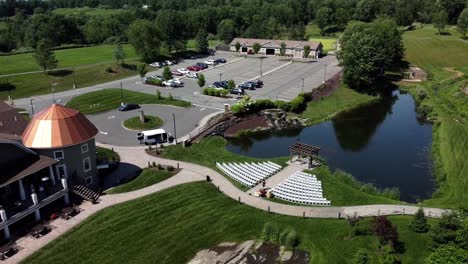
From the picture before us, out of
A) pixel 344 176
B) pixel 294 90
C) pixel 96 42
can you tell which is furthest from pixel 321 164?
Result: pixel 96 42

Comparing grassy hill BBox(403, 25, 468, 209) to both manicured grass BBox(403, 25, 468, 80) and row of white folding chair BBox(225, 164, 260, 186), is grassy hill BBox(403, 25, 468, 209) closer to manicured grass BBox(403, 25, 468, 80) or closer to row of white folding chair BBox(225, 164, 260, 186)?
manicured grass BBox(403, 25, 468, 80)

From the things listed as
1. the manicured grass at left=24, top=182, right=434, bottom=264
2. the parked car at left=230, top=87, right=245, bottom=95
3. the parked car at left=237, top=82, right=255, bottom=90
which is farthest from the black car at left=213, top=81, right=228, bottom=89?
the manicured grass at left=24, top=182, right=434, bottom=264

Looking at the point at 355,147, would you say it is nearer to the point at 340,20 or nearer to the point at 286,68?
the point at 286,68

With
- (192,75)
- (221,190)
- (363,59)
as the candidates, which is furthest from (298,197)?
(192,75)

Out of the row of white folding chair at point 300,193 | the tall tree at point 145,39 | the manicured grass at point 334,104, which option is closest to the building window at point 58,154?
the row of white folding chair at point 300,193

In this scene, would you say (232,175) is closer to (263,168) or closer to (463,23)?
(263,168)
